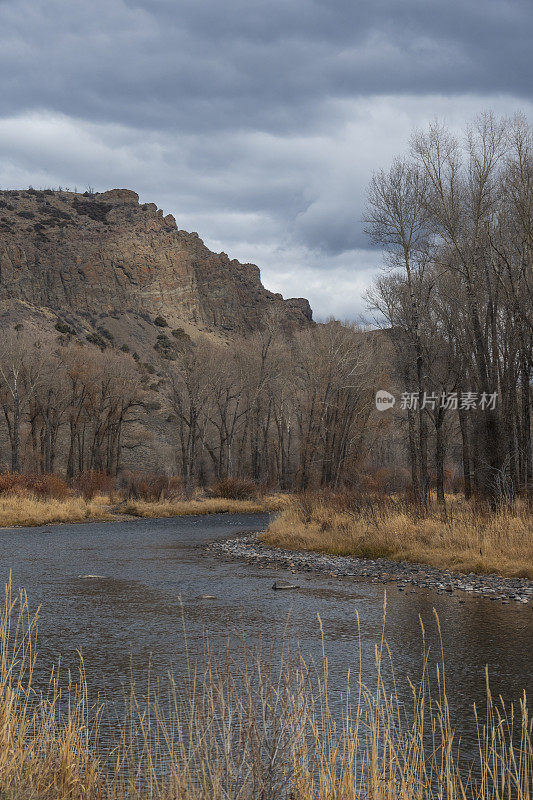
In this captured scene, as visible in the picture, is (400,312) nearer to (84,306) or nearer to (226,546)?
(226,546)

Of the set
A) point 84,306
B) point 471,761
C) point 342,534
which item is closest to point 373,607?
point 471,761

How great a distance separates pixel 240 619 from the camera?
10258 mm

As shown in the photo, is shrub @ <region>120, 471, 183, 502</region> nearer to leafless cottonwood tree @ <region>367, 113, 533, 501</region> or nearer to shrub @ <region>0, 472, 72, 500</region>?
shrub @ <region>0, 472, 72, 500</region>

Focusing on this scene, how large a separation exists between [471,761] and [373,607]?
637 centimetres

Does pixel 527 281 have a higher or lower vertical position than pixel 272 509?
higher

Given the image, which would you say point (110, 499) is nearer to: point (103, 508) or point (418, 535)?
point (103, 508)

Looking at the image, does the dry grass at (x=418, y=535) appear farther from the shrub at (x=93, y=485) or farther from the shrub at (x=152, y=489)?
the shrub at (x=93, y=485)

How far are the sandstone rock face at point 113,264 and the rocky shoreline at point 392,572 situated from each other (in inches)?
2513

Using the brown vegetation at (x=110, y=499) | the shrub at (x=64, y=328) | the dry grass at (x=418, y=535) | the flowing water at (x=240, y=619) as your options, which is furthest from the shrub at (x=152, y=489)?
the shrub at (x=64, y=328)

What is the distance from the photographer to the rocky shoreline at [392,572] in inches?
501

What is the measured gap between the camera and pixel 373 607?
1155 cm

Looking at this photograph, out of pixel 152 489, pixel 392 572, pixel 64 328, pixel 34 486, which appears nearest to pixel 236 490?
pixel 152 489

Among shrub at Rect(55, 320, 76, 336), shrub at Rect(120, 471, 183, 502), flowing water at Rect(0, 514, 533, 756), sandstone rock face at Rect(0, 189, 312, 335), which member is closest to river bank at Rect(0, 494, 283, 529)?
shrub at Rect(120, 471, 183, 502)

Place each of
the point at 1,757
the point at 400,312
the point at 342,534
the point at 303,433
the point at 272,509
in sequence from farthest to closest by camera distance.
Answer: the point at 303,433
the point at 272,509
the point at 400,312
the point at 342,534
the point at 1,757
